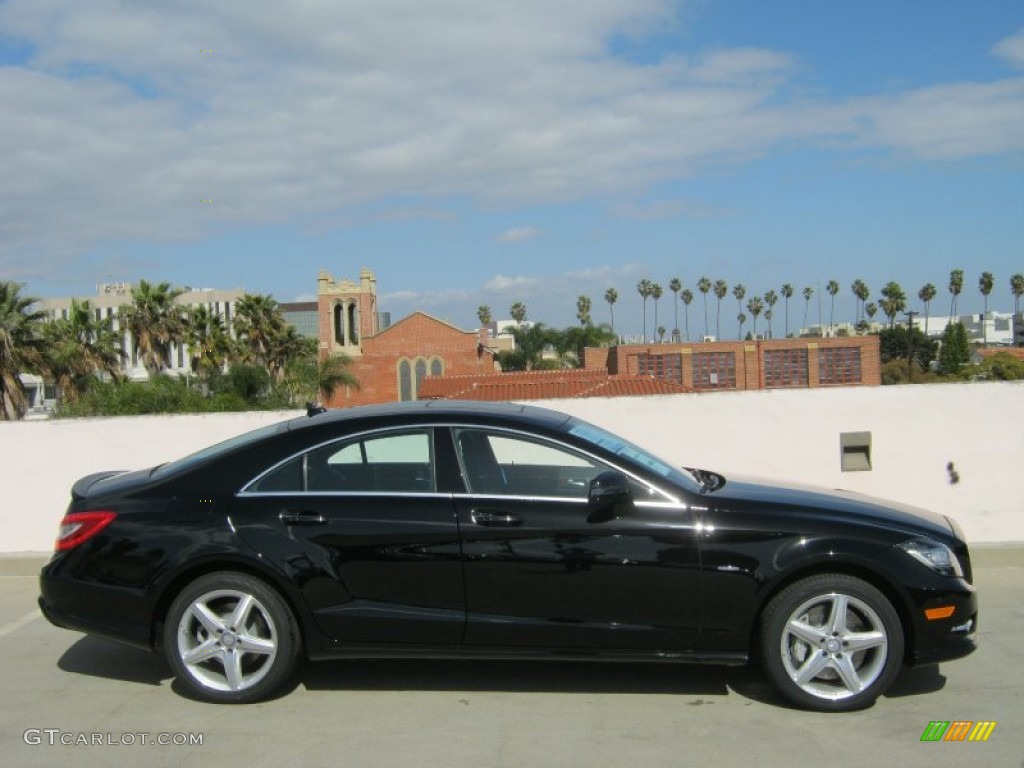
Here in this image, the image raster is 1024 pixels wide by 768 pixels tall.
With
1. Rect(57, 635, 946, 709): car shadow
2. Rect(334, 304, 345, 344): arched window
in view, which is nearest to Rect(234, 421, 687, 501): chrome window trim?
Rect(57, 635, 946, 709): car shadow

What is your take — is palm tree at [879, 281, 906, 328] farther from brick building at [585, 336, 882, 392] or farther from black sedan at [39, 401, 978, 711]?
black sedan at [39, 401, 978, 711]

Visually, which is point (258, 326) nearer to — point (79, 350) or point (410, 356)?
point (79, 350)

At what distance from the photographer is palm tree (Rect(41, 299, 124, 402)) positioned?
48.5m

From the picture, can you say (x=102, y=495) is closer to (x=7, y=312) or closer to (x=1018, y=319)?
(x=7, y=312)

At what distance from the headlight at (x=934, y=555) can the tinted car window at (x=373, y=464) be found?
2368mm

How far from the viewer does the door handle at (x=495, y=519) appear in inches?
197

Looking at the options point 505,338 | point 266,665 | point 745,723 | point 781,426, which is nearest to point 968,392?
point 781,426

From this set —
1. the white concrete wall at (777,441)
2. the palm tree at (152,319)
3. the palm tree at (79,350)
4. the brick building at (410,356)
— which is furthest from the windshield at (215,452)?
the brick building at (410,356)

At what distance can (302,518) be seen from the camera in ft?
16.7

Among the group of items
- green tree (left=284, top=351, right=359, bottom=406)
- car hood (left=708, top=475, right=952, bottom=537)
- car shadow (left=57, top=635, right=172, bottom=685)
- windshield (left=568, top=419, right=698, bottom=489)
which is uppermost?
green tree (left=284, top=351, right=359, bottom=406)

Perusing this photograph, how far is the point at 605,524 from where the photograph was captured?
4980 millimetres

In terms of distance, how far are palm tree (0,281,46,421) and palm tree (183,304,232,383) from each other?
14.9 meters

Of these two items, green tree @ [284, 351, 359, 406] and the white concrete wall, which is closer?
the white concrete wall

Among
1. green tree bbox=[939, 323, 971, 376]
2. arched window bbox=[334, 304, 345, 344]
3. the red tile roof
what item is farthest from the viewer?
arched window bbox=[334, 304, 345, 344]
